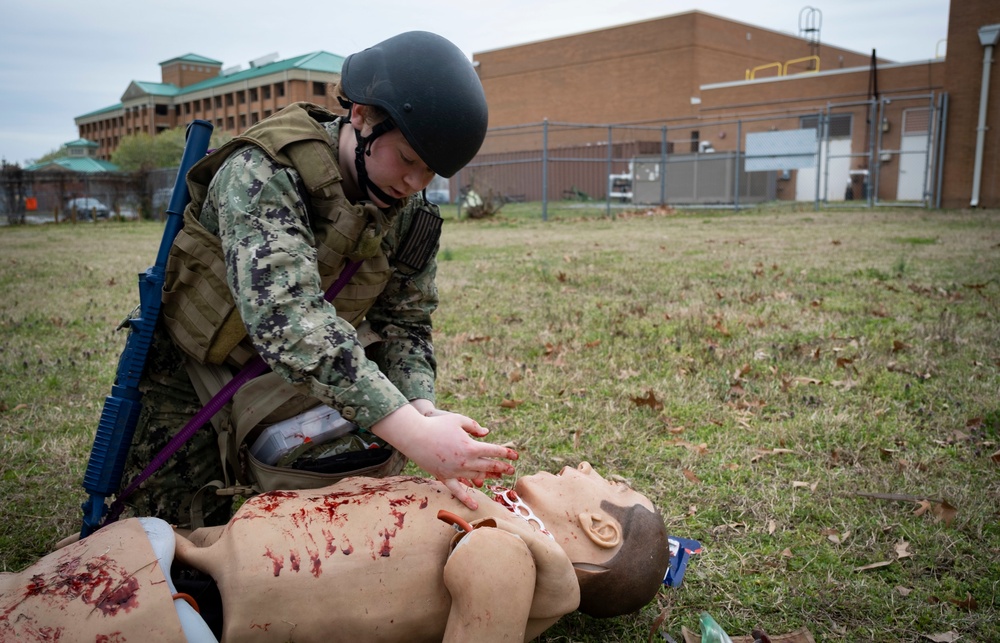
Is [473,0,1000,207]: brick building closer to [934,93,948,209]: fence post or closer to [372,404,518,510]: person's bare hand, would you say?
[934,93,948,209]: fence post

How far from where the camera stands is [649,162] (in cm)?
2420

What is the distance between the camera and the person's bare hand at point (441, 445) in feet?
5.84

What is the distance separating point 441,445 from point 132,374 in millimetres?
1188

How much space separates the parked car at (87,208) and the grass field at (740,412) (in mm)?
20580

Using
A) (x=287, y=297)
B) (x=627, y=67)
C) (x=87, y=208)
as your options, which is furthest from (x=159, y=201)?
(x=287, y=297)

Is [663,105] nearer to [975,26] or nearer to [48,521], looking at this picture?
[975,26]

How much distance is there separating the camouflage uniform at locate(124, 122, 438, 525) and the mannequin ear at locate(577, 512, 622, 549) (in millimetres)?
656

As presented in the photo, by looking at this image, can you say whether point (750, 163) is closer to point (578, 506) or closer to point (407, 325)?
point (407, 325)

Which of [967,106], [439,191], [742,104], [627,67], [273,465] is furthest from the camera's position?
[627,67]

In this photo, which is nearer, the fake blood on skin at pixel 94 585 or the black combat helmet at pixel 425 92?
the fake blood on skin at pixel 94 585

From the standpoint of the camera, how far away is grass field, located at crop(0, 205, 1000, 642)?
248cm

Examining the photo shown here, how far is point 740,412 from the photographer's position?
4000 mm

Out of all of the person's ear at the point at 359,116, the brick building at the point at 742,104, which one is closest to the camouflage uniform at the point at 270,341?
the person's ear at the point at 359,116

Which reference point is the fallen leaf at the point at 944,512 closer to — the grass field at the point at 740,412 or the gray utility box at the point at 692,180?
the grass field at the point at 740,412
